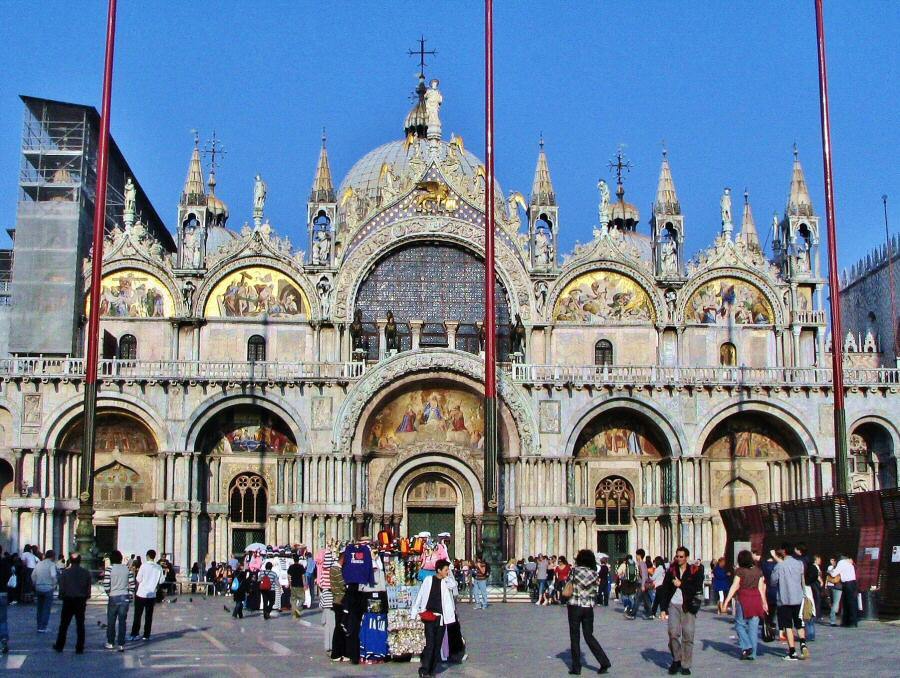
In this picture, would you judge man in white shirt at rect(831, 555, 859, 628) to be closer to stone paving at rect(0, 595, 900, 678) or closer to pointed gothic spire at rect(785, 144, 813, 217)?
stone paving at rect(0, 595, 900, 678)

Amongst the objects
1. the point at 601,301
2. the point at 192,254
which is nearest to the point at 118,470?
the point at 192,254

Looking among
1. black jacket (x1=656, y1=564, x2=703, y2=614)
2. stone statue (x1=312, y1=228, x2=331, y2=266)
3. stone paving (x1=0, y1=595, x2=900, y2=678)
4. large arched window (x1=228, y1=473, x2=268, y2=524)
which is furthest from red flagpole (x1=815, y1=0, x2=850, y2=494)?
large arched window (x1=228, y1=473, x2=268, y2=524)

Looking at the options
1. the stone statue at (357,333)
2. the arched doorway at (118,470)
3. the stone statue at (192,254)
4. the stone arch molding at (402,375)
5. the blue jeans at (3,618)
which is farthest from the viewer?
the stone statue at (192,254)

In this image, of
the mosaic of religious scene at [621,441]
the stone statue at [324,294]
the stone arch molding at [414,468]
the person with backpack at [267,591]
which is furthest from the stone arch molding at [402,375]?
the person with backpack at [267,591]

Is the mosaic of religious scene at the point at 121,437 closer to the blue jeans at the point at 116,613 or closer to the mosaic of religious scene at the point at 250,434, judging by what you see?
the mosaic of religious scene at the point at 250,434

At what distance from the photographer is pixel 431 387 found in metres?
50.9

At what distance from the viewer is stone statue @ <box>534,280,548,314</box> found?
52.5 metres

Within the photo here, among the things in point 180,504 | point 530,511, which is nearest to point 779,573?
point 530,511

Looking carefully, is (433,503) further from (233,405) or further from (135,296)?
(135,296)

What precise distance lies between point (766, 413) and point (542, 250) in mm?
10638

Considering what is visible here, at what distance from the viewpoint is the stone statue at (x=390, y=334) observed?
5128 cm

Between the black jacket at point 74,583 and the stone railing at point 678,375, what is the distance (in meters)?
28.7

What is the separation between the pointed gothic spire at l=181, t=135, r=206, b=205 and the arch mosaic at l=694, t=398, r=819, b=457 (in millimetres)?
21584

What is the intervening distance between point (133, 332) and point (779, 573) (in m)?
34.7
